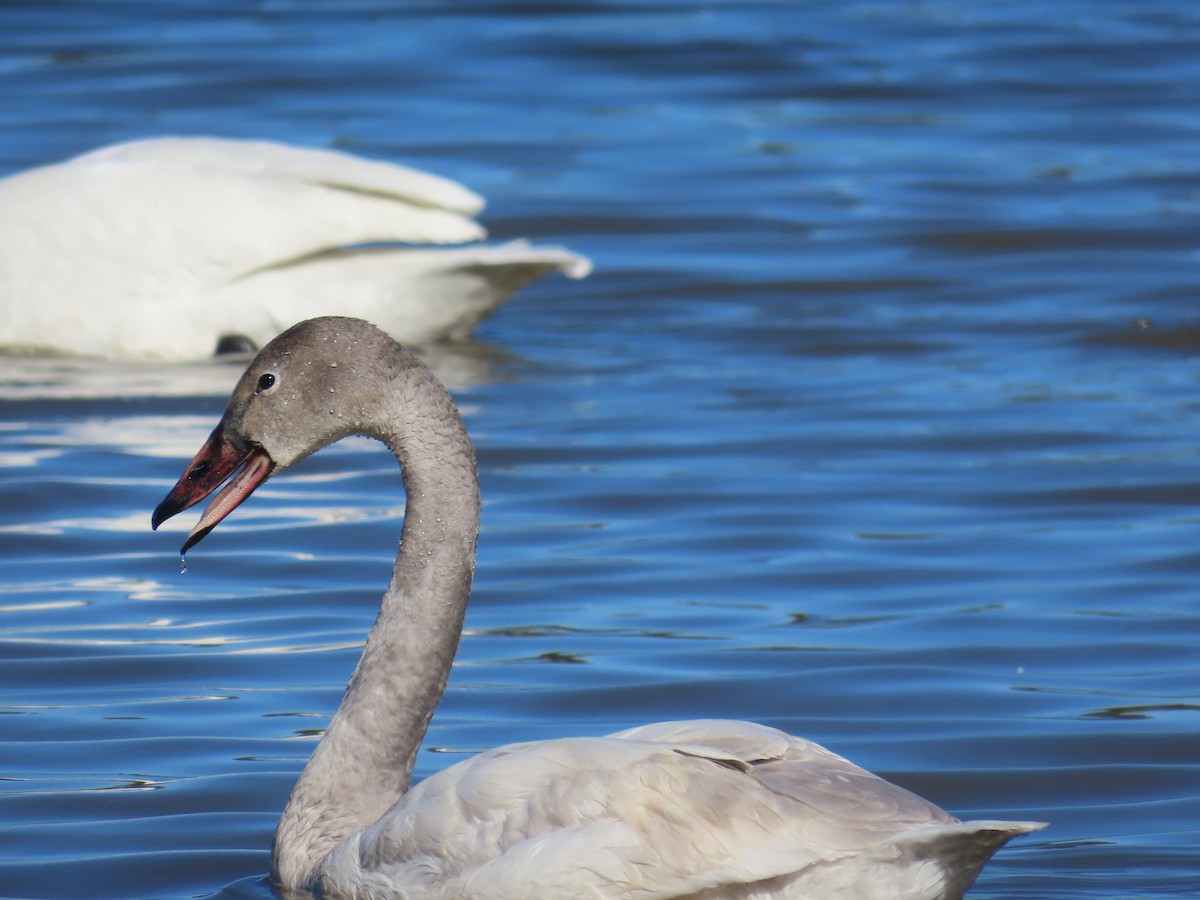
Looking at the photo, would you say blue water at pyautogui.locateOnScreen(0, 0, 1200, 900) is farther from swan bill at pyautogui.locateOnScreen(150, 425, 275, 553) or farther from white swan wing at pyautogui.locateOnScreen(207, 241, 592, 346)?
swan bill at pyautogui.locateOnScreen(150, 425, 275, 553)

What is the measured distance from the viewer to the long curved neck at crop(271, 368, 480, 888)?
4242mm

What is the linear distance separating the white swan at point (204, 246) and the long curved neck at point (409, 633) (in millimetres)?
4286

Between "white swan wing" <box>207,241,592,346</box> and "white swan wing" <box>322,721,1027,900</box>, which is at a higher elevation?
"white swan wing" <box>322,721,1027,900</box>

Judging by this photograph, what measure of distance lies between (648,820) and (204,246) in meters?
5.29

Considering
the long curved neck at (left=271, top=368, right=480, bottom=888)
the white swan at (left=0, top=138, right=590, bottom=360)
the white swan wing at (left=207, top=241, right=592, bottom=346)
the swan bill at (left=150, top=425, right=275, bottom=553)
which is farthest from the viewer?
the white swan wing at (left=207, top=241, right=592, bottom=346)

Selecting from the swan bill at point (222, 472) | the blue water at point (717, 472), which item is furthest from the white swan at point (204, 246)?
the swan bill at point (222, 472)

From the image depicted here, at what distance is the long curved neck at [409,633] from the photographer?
4242 millimetres

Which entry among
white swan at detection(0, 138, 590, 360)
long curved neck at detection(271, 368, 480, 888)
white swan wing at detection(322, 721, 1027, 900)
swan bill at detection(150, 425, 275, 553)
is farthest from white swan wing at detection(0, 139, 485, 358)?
white swan wing at detection(322, 721, 1027, 900)

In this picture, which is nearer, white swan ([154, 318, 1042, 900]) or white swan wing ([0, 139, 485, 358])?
white swan ([154, 318, 1042, 900])

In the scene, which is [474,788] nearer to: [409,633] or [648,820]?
[648,820]

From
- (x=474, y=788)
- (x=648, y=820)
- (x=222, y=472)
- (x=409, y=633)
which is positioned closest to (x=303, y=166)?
(x=222, y=472)

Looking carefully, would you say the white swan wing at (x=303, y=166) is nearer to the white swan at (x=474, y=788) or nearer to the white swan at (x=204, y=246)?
the white swan at (x=204, y=246)

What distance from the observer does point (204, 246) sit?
28.0ft

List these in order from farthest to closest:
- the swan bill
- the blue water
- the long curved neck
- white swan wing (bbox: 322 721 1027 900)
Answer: the blue water
the swan bill
the long curved neck
white swan wing (bbox: 322 721 1027 900)
